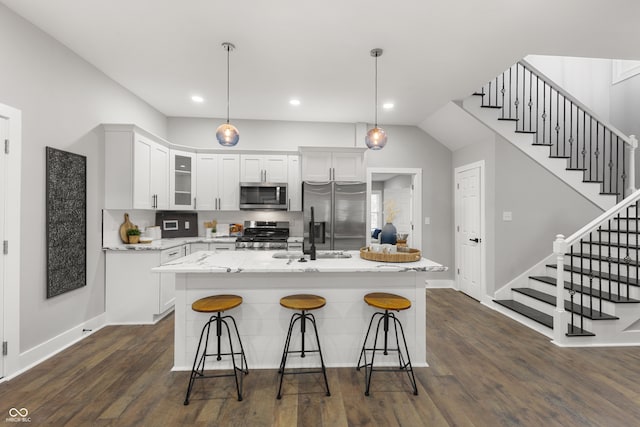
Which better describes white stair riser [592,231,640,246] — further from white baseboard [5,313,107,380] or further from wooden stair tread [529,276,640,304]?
white baseboard [5,313,107,380]

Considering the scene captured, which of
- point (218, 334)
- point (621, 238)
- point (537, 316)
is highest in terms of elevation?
point (621, 238)

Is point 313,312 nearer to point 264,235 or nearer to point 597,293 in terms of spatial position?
point 264,235

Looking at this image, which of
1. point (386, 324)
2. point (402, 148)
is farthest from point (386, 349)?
point (402, 148)

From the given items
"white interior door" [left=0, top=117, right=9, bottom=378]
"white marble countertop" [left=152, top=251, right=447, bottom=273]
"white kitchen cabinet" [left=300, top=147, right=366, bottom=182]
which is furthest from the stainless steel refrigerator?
"white interior door" [left=0, top=117, right=9, bottom=378]

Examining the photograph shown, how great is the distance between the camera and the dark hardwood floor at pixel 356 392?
1928 millimetres

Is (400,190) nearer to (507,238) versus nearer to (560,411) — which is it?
(507,238)

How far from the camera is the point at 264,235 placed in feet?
16.2

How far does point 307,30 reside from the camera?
8.72ft

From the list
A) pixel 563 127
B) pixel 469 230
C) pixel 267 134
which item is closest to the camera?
pixel 563 127

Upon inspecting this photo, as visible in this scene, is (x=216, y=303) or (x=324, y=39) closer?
(x=216, y=303)

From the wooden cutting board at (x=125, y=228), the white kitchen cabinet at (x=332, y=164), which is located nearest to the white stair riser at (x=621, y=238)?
the white kitchen cabinet at (x=332, y=164)

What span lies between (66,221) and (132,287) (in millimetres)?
1049

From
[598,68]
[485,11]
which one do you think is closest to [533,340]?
[485,11]

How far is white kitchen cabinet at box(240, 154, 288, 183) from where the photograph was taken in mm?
4957
